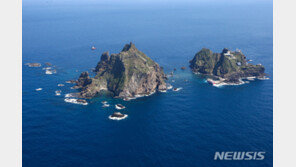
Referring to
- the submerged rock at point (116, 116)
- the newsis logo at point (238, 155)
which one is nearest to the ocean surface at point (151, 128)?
the newsis logo at point (238, 155)

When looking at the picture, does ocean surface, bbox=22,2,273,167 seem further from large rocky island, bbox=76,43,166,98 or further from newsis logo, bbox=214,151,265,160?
large rocky island, bbox=76,43,166,98

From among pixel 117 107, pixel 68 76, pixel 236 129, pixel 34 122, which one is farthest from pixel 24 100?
pixel 236 129

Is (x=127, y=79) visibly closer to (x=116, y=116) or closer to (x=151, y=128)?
(x=116, y=116)

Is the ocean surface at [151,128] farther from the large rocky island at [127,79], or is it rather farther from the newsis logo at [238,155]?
the large rocky island at [127,79]

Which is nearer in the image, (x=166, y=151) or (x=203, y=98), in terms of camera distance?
(x=166, y=151)

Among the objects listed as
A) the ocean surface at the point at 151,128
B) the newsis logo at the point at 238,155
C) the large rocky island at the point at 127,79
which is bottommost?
the newsis logo at the point at 238,155

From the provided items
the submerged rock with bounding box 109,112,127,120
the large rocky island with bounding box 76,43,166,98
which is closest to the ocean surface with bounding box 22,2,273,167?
the submerged rock with bounding box 109,112,127,120
